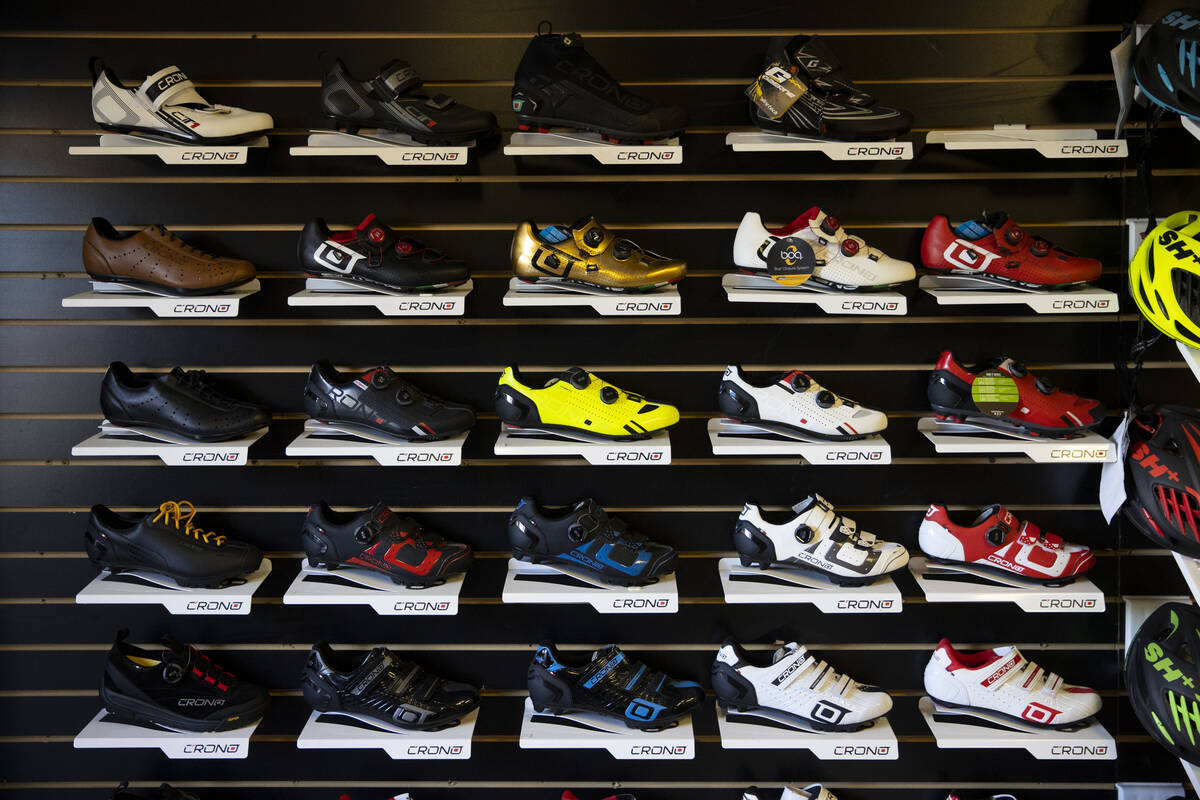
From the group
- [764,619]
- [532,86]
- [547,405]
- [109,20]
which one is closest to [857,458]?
[764,619]

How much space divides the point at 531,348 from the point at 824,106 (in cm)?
118

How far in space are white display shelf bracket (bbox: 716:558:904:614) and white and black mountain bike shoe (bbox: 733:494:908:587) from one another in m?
0.03

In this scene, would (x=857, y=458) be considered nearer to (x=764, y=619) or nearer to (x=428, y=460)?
(x=764, y=619)

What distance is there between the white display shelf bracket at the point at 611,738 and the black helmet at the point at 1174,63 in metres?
2.28

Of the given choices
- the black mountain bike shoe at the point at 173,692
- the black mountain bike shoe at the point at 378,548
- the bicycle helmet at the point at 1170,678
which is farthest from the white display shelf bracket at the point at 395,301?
the bicycle helmet at the point at 1170,678

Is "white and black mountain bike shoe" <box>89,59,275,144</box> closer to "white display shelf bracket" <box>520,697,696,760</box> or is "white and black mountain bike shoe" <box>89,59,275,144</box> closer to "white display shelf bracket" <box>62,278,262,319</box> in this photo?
"white display shelf bracket" <box>62,278,262,319</box>

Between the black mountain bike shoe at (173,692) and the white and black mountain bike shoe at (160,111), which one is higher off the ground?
the white and black mountain bike shoe at (160,111)

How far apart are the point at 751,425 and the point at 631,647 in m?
0.95

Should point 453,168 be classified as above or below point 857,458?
above

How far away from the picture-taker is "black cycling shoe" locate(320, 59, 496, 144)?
2.44 m

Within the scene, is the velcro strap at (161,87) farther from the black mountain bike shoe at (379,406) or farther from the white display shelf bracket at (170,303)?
the black mountain bike shoe at (379,406)

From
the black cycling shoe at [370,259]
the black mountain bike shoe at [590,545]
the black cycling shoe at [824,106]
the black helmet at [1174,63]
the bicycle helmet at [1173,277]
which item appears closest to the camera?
the black helmet at [1174,63]

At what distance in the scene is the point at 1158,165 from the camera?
2646 millimetres

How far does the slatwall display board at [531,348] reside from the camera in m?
2.63
